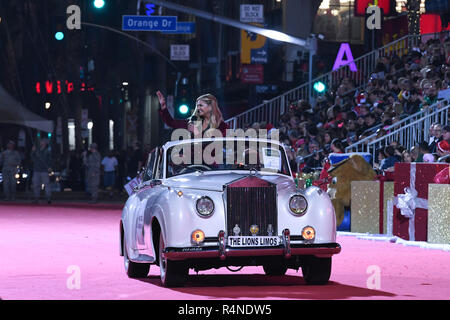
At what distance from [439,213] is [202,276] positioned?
5846 mm

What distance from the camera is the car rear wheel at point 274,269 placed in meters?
14.1

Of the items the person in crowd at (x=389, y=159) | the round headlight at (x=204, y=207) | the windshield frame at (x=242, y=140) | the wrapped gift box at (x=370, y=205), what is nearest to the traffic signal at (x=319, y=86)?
the person in crowd at (x=389, y=159)

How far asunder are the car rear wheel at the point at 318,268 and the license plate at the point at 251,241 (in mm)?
671

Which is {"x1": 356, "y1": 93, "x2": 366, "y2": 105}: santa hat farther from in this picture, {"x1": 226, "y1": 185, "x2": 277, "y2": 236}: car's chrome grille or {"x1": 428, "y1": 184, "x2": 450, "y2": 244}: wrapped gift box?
{"x1": 226, "y1": 185, "x2": 277, "y2": 236}: car's chrome grille

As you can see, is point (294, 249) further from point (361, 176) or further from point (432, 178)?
point (361, 176)

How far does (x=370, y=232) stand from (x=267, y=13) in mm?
32677

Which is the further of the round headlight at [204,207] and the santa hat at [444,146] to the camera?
the santa hat at [444,146]

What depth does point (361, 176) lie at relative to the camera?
75.0 ft

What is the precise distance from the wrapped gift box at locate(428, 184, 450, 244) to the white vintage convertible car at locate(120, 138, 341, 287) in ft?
19.7

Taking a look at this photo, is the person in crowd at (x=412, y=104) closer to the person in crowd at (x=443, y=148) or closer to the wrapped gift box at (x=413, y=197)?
the person in crowd at (x=443, y=148)

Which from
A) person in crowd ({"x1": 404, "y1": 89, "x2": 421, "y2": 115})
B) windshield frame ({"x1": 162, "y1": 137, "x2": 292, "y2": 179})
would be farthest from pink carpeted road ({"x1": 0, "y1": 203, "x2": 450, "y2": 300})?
person in crowd ({"x1": 404, "y1": 89, "x2": 421, "y2": 115})

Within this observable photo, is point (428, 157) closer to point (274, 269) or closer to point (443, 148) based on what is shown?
point (443, 148)
